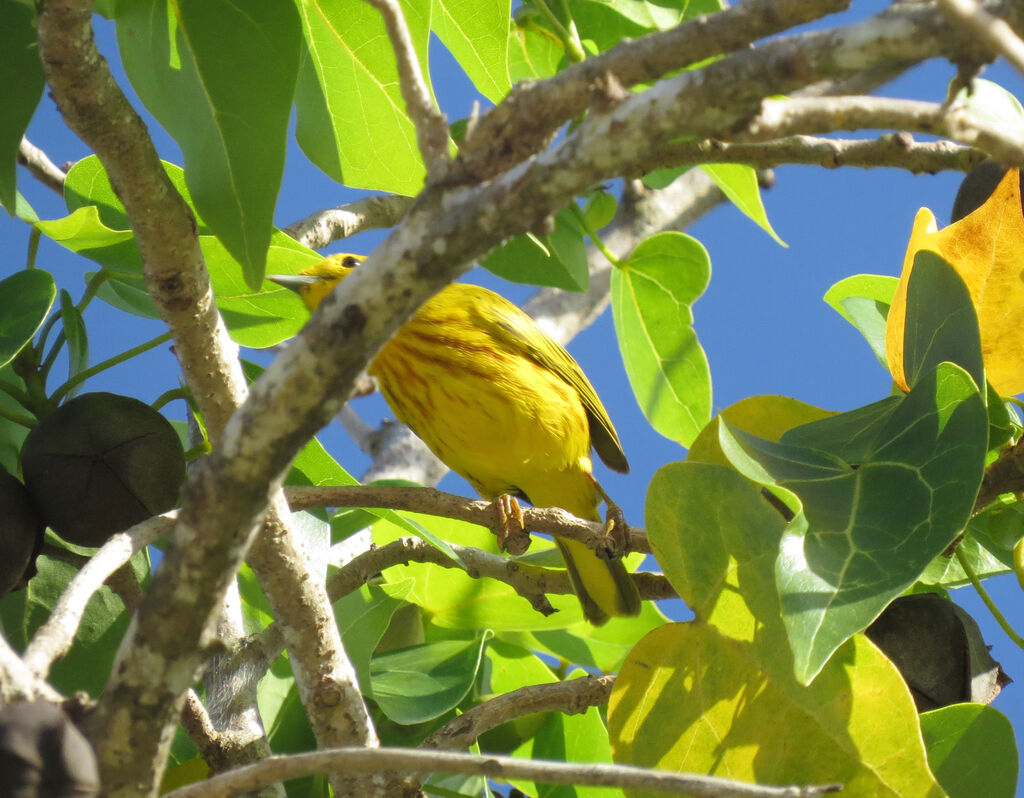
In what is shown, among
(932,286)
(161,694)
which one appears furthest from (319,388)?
(932,286)

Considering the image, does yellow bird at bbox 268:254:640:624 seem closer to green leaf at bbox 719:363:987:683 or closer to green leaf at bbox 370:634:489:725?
green leaf at bbox 370:634:489:725

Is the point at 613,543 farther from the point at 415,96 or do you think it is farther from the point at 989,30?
the point at 989,30

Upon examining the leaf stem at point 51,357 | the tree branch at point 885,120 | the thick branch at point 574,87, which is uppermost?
the leaf stem at point 51,357

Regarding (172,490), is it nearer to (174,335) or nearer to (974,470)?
(174,335)

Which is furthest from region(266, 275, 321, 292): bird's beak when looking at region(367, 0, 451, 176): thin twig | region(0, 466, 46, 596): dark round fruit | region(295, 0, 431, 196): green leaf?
region(367, 0, 451, 176): thin twig

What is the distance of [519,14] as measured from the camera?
6.70ft

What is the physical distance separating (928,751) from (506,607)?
0.82m

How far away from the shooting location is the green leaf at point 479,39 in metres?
1.35

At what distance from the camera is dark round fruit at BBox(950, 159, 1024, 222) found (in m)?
1.33

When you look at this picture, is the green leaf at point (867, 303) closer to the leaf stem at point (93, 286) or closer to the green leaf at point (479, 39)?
the green leaf at point (479, 39)

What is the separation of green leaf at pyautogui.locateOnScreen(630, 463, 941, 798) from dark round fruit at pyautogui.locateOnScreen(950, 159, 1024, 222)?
22.8 inches

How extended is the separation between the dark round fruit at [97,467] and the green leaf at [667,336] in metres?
1.04

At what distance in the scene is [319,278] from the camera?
2.23 m

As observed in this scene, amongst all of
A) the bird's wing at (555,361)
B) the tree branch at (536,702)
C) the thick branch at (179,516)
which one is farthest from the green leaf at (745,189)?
the thick branch at (179,516)
